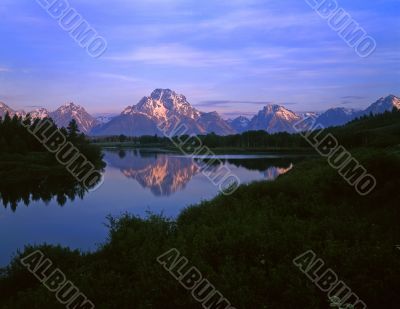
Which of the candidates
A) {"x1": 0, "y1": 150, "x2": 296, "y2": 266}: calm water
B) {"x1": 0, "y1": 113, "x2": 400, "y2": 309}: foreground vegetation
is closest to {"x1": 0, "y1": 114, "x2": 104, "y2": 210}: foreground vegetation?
{"x1": 0, "y1": 150, "x2": 296, "y2": 266}: calm water

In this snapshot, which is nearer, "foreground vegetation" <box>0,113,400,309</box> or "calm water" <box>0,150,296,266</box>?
"foreground vegetation" <box>0,113,400,309</box>

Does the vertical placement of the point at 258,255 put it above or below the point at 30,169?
above

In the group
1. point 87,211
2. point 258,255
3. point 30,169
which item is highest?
point 258,255

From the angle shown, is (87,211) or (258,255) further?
(87,211)

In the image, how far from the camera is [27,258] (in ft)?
62.8

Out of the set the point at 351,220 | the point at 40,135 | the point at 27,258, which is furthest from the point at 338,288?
the point at 40,135

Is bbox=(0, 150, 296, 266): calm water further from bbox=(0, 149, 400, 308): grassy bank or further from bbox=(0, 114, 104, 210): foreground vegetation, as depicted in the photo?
bbox=(0, 149, 400, 308): grassy bank

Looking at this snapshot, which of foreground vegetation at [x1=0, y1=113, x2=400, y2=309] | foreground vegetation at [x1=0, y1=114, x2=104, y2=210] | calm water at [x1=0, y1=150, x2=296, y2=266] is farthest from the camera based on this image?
foreground vegetation at [x1=0, y1=114, x2=104, y2=210]

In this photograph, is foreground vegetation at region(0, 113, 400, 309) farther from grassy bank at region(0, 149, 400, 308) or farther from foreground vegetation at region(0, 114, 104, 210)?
foreground vegetation at region(0, 114, 104, 210)

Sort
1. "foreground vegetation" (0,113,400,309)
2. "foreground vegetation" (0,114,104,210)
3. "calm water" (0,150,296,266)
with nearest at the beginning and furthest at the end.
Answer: "foreground vegetation" (0,113,400,309) → "calm water" (0,150,296,266) → "foreground vegetation" (0,114,104,210)

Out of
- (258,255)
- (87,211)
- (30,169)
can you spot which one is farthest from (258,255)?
(30,169)

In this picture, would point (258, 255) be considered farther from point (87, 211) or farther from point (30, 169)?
point (30, 169)

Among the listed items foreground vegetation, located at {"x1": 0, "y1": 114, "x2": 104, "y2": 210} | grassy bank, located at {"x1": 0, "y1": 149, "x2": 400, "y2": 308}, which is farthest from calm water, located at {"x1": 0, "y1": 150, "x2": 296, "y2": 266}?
grassy bank, located at {"x1": 0, "y1": 149, "x2": 400, "y2": 308}

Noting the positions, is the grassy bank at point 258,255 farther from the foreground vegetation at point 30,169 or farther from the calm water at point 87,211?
the foreground vegetation at point 30,169
